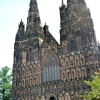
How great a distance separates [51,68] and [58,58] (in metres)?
1.85

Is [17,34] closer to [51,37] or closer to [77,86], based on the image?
[51,37]

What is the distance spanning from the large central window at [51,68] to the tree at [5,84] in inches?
352

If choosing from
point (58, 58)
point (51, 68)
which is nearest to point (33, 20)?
point (58, 58)

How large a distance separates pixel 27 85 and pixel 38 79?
6.60ft

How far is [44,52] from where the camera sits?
110ft

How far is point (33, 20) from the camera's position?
37.9m

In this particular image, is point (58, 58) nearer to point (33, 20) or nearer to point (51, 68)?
point (51, 68)

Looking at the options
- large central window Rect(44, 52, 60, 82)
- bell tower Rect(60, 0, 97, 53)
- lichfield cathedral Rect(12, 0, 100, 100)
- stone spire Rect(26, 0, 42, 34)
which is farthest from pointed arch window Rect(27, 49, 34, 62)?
bell tower Rect(60, 0, 97, 53)

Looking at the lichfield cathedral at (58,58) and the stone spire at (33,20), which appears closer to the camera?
the lichfield cathedral at (58,58)

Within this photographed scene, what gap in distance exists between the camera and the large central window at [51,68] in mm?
31355

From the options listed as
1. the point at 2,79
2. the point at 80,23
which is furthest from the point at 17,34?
the point at 80,23

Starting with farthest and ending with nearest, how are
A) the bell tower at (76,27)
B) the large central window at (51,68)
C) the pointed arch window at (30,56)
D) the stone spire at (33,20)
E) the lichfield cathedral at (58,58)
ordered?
the stone spire at (33,20)
the pointed arch window at (30,56)
the large central window at (51,68)
the bell tower at (76,27)
the lichfield cathedral at (58,58)

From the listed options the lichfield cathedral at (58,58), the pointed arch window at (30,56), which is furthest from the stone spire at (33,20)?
the pointed arch window at (30,56)

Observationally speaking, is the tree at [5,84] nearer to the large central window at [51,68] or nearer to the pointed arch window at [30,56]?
the pointed arch window at [30,56]
